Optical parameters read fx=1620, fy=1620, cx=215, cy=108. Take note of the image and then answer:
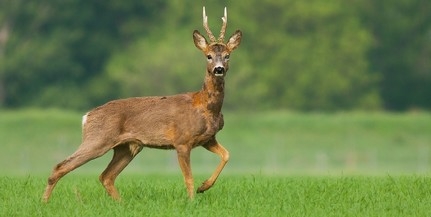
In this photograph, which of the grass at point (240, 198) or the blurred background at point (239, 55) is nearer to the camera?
the grass at point (240, 198)

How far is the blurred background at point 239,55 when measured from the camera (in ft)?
220

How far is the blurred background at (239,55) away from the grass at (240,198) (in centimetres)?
4191

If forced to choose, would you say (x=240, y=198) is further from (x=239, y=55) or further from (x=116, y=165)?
(x=239, y=55)

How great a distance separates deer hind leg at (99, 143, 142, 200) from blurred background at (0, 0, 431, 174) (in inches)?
1678

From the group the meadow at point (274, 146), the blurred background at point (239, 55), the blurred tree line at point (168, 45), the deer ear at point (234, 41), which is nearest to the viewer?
the deer ear at point (234, 41)

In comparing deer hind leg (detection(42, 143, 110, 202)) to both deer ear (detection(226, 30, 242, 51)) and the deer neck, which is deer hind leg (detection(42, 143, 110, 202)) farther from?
deer ear (detection(226, 30, 242, 51))

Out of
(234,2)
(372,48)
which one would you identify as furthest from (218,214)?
(372,48)

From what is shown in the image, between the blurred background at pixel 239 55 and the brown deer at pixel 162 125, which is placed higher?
the blurred background at pixel 239 55

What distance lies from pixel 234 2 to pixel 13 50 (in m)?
10.1

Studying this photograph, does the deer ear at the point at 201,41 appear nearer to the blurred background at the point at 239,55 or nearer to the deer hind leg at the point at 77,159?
the deer hind leg at the point at 77,159

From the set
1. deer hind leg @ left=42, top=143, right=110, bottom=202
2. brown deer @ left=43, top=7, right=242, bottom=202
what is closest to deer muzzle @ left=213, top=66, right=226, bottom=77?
brown deer @ left=43, top=7, right=242, bottom=202

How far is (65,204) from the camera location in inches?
647

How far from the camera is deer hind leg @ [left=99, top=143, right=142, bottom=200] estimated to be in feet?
56.9

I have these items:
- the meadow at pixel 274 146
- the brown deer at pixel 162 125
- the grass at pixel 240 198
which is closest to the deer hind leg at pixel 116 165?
the brown deer at pixel 162 125
